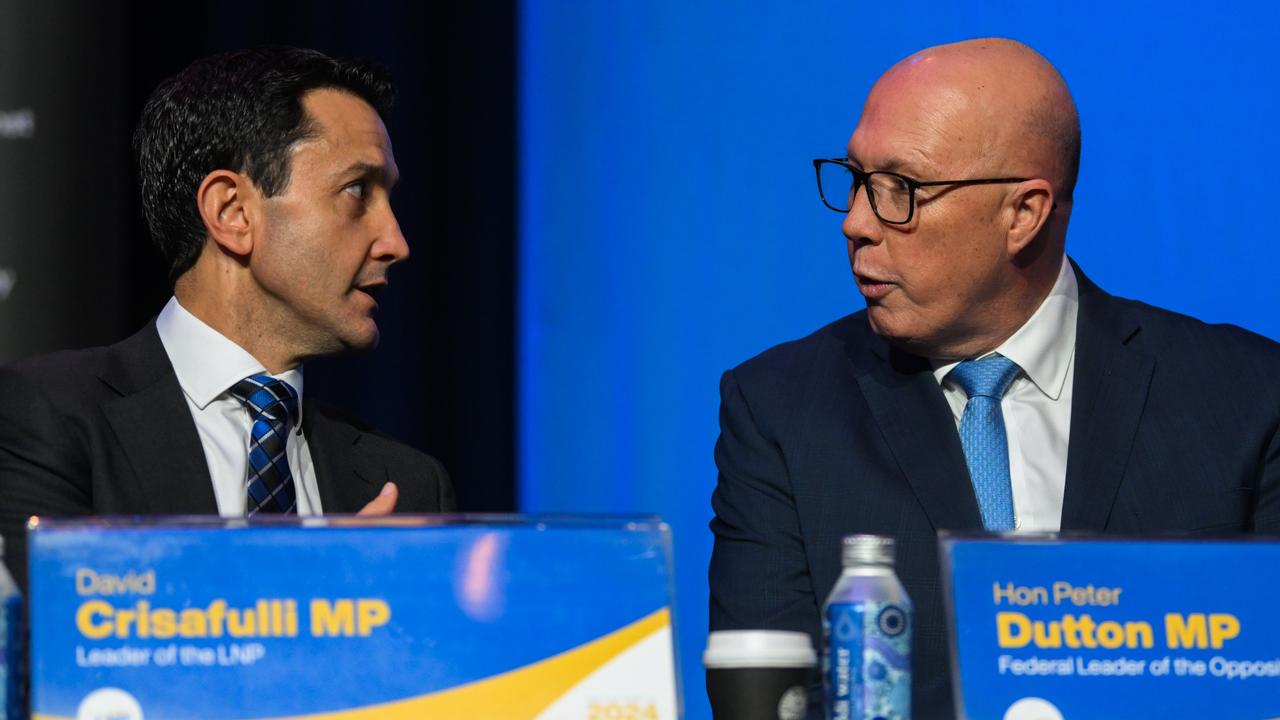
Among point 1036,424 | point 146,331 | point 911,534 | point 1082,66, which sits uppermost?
point 1082,66

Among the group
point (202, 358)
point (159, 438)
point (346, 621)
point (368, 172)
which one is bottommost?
point (346, 621)

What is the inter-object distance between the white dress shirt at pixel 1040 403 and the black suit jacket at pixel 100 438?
3.15ft

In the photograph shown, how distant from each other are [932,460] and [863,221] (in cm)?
36

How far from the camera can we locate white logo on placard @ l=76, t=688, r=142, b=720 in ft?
3.76

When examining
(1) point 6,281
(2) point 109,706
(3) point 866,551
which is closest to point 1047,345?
(3) point 866,551

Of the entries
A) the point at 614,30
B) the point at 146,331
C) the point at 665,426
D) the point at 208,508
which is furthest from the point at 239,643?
the point at 614,30

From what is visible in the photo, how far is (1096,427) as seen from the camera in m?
2.10

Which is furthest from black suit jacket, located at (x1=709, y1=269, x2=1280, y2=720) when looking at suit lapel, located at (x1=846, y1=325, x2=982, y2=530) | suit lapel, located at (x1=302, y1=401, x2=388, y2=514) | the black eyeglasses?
suit lapel, located at (x1=302, y1=401, x2=388, y2=514)

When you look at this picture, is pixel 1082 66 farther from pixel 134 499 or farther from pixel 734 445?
pixel 134 499

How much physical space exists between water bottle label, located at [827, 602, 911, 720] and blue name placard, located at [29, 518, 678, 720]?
17 centimetres

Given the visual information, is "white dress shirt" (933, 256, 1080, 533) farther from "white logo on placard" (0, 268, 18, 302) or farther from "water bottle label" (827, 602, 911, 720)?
"white logo on placard" (0, 268, 18, 302)

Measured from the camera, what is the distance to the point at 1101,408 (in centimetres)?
212

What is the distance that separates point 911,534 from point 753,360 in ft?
1.38

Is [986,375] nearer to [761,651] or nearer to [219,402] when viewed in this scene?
[761,651]
